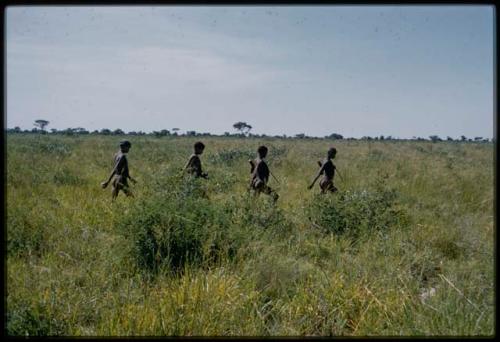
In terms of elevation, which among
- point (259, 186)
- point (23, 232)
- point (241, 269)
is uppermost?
point (259, 186)

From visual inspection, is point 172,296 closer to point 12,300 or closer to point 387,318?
point 12,300

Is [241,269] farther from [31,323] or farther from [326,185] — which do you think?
[326,185]

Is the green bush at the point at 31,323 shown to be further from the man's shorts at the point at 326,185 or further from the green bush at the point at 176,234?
the man's shorts at the point at 326,185

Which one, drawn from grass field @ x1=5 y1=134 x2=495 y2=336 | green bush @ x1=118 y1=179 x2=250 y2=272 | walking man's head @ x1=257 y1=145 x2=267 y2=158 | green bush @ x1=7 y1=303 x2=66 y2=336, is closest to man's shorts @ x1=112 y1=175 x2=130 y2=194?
grass field @ x1=5 y1=134 x2=495 y2=336

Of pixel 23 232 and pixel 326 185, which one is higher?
pixel 326 185

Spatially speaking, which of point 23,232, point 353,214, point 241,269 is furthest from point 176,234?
point 353,214

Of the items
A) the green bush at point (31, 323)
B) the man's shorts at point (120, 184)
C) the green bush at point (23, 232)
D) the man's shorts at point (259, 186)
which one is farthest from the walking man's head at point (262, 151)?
the green bush at point (31, 323)

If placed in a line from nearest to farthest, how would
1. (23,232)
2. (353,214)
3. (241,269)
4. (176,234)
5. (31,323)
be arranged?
(31,323) → (241,269) → (176,234) → (23,232) → (353,214)

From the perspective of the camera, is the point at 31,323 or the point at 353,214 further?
the point at 353,214

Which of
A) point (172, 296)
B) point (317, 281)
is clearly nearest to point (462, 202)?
point (317, 281)

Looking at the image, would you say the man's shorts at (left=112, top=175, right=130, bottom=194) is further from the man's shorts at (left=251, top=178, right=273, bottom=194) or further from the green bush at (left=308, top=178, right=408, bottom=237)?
the green bush at (left=308, top=178, right=408, bottom=237)

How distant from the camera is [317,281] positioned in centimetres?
455

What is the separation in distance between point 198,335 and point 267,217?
3399 millimetres

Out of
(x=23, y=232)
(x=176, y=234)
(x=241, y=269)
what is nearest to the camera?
A: (x=241, y=269)
